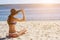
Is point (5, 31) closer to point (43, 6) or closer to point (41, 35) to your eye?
point (41, 35)

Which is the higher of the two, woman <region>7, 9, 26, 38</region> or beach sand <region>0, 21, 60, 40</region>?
woman <region>7, 9, 26, 38</region>

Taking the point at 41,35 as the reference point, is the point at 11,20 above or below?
above

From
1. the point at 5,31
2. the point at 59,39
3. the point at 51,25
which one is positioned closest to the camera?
the point at 59,39

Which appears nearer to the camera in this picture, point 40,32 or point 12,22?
point 12,22

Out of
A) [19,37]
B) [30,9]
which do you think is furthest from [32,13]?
[19,37]

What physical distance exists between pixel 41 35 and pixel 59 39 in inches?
5.1

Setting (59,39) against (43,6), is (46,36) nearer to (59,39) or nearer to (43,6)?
(59,39)

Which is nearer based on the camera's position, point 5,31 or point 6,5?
point 5,31

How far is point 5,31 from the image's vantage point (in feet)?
3.82

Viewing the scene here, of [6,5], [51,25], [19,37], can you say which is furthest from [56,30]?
[6,5]

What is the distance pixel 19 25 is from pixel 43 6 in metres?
0.85

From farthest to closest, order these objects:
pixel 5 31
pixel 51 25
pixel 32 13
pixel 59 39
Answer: pixel 32 13 < pixel 51 25 < pixel 5 31 < pixel 59 39

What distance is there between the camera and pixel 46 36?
3.49 feet

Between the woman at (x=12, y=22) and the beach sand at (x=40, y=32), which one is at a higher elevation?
the woman at (x=12, y=22)
